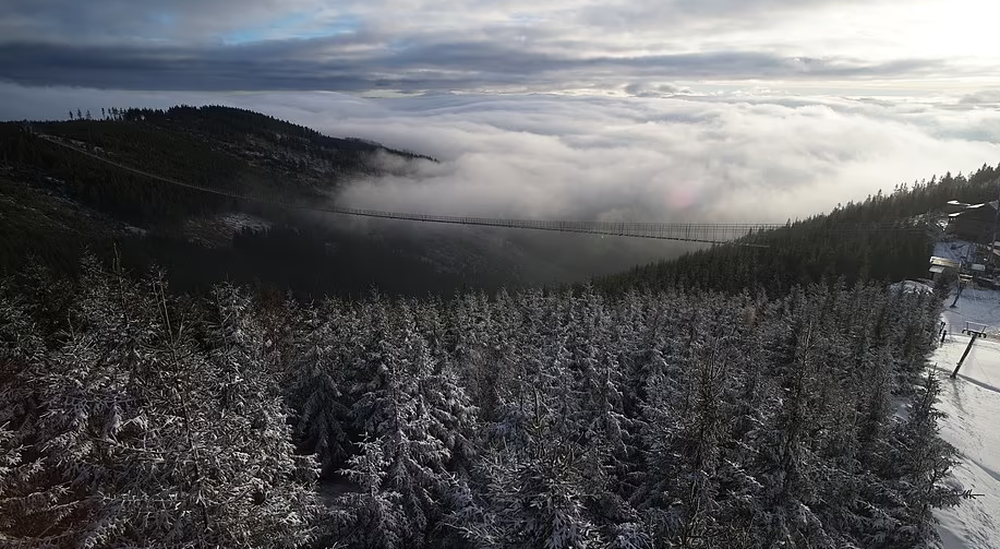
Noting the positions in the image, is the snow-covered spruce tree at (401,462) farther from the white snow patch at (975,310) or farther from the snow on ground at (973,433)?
the white snow patch at (975,310)

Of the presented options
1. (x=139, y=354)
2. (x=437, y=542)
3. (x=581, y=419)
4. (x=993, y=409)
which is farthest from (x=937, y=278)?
(x=139, y=354)

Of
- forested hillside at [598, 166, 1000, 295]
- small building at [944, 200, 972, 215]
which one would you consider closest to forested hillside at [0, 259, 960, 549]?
forested hillside at [598, 166, 1000, 295]

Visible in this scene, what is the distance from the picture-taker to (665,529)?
786 inches

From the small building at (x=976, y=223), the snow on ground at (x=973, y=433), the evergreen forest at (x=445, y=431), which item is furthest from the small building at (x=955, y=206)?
the evergreen forest at (x=445, y=431)

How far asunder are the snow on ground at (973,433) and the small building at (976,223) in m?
64.0

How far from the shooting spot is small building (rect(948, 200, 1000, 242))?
123 metres

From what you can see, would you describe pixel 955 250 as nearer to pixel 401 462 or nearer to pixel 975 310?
pixel 975 310

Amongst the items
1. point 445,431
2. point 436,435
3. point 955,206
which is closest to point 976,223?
point 955,206

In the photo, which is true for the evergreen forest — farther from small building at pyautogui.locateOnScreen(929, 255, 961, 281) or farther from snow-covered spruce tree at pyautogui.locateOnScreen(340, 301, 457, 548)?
small building at pyautogui.locateOnScreen(929, 255, 961, 281)

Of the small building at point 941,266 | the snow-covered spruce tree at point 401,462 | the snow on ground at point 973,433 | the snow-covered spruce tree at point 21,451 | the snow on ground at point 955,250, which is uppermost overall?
the snow on ground at point 955,250

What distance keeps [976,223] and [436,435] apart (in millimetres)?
154037

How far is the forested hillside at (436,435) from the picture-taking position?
1330 cm

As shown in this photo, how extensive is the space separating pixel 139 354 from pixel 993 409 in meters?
66.8

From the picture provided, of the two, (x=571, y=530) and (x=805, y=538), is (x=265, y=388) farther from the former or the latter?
(x=805, y=538)
